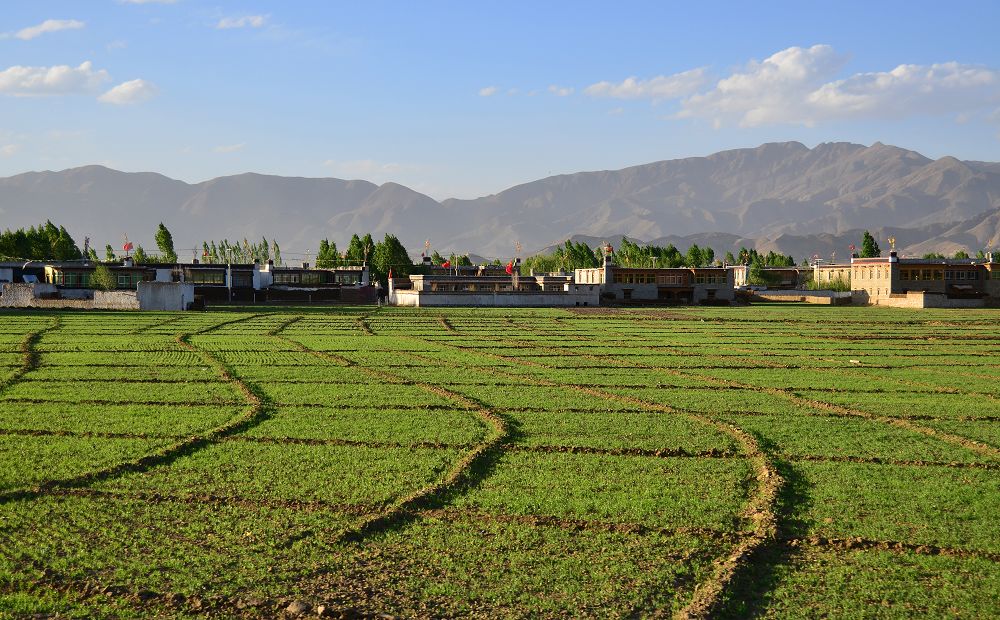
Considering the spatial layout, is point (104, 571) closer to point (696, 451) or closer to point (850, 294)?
point (696, 451)

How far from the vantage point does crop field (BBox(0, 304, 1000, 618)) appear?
11336 millimetres

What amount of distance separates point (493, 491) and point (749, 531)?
4424 mm

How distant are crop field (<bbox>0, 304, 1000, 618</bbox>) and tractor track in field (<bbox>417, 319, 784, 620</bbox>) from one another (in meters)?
0.05

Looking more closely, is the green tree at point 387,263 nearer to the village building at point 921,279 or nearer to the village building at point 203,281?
the village building at point 203,281

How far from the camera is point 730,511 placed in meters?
14.7

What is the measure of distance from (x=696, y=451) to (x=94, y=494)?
11729 mm

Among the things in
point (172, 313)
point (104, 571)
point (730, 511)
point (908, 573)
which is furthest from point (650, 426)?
point (172, 313)

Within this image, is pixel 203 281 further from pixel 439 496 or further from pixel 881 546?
pixel 881 546

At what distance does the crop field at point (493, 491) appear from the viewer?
11336 mm

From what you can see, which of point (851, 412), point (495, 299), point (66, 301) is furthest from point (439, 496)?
point (495, 299)

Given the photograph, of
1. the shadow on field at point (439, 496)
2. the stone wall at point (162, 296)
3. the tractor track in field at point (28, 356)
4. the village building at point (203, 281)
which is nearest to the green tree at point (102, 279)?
the village building at point (203, 281)

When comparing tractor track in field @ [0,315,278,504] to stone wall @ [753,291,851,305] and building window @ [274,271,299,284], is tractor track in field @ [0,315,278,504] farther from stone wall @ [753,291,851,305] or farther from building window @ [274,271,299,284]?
stone wall @ [753,291,851,305]

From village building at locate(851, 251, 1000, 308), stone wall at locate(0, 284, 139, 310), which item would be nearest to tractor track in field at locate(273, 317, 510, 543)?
stone wall at locate(0, 284, 139, 310)

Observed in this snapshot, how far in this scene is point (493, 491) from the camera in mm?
15695
